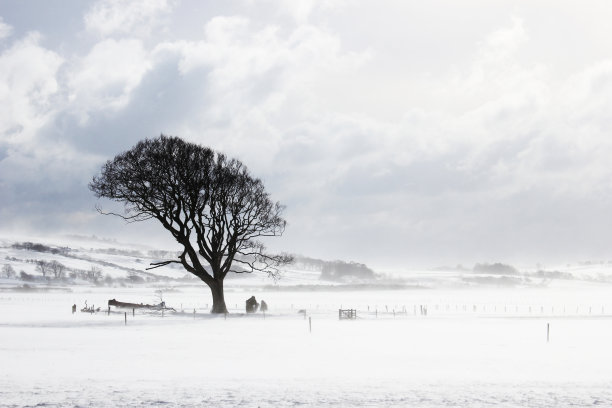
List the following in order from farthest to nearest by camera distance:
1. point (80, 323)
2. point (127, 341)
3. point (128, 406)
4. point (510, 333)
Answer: point (80, 323) < point (510, 333) < point (127, 341) < point (128, 406)

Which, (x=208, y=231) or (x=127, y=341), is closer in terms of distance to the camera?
(x=127, y=341)

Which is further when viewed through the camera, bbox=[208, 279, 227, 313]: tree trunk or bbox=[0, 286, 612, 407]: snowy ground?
bbox=[208, 279, 227, 313]: tree trunk

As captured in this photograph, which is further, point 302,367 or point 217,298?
point 217,298

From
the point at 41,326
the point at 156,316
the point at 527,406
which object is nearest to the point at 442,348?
the point at 527,406

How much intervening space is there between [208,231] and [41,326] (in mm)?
22636

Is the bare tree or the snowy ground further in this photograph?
the bare tree

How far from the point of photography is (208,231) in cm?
6906

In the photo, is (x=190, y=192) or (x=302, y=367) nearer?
(x=302, y=367)

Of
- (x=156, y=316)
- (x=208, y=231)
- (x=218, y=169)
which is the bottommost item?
(x=156, y=316)

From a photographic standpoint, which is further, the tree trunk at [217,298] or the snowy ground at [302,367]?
the tree trunk at [217,298]

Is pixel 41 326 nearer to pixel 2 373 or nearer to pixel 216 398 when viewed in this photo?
pixel 2 373

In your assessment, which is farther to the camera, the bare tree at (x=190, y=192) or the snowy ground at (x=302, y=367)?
the bare tree at (x=190, y=192)

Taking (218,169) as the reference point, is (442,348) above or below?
below

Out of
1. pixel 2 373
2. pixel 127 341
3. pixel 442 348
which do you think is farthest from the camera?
pixel 127 341
